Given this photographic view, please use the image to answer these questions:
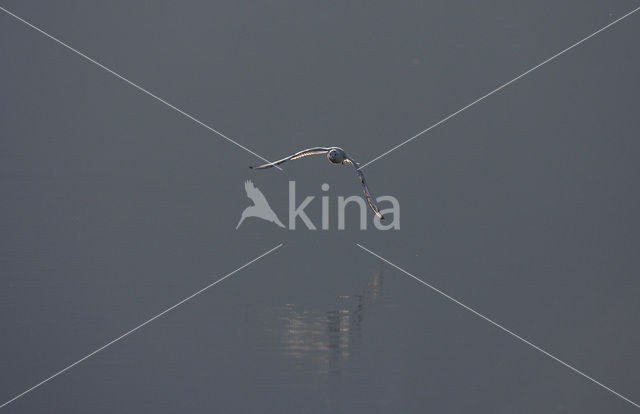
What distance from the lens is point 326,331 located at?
106 feet

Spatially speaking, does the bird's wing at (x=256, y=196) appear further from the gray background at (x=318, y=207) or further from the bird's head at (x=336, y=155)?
the bird's head at (x=336, y=155)

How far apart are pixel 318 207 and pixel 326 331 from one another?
4585 cm

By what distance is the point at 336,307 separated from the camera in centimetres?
3603

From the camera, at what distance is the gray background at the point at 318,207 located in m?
28.7

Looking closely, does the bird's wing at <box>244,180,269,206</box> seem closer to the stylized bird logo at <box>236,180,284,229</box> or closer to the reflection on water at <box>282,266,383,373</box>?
the stylized bird logo at <box>236,180,284,229</box>

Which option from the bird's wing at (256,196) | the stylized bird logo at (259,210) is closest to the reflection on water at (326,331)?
the stylized bird logo at (259,210)

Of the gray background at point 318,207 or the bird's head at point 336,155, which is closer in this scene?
the gray background at point 318,207

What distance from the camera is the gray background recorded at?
28.7 meters

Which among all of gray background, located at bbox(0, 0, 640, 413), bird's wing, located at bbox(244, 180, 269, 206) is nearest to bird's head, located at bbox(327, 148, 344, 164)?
gray background, located at bbox(0, 0, 640, 413)

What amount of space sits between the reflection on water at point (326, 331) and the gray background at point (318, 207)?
156 mm

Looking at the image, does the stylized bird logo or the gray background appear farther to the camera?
the stylized bird logo

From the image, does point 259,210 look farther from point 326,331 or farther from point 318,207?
point 326,331

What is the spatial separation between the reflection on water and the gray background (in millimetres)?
156

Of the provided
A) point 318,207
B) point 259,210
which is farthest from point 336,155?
point 318,207
